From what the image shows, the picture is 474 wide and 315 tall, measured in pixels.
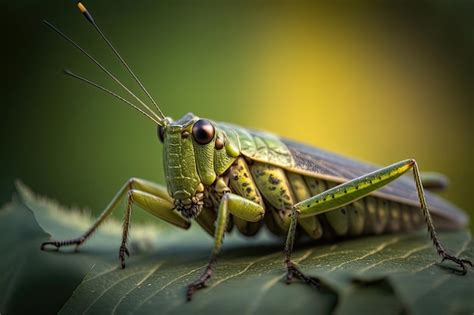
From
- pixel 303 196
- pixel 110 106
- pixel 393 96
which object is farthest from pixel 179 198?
pixel 393 96

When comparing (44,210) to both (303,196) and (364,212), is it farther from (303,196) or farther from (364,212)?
(364,212)

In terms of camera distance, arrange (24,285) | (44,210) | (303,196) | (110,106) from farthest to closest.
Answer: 1. (110,106)
2. (44,210)
3. (303,196)
4. (24,285)

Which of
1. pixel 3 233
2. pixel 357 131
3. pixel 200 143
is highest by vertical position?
pixel 200 143

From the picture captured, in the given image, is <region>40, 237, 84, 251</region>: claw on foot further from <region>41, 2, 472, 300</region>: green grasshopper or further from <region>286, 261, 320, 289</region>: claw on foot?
<region>286, 261, 320, 289</region>: claw on foot

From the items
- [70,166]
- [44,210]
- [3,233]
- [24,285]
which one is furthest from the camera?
[70,166]

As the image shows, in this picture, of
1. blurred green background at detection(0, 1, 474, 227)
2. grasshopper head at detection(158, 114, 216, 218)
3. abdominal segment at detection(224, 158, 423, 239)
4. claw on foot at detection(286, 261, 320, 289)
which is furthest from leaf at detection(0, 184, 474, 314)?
blurred green background at detection(0, 1, 474, 227)

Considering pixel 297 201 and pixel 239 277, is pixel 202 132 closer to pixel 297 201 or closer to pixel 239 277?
pixel 297 201

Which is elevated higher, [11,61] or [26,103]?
[11,61]

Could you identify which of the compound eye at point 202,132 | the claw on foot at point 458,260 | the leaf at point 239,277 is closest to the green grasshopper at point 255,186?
the compound eye at point 202,132
